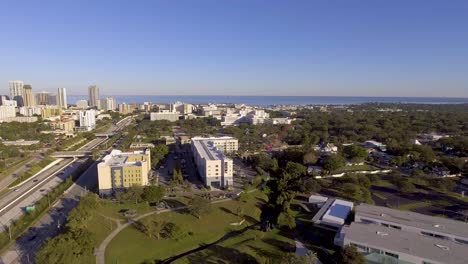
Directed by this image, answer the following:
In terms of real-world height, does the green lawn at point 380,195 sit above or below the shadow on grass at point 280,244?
above

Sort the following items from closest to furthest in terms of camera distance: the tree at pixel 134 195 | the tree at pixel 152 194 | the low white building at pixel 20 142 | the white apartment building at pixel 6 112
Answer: the tree at pixel 152 194, the tree at pixel 134 195, the low white building at pixel 20 142, the white apartment building at pixel 6 112

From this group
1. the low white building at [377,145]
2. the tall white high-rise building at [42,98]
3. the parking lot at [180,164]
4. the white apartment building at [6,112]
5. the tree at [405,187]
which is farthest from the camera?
the tall white high-rise building at [42,98]

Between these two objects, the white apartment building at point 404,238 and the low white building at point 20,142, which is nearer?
the white apartment building at point 404,238

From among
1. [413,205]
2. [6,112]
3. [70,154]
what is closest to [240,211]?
[413,205]

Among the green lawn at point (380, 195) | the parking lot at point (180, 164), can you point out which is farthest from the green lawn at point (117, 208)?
the green lawn at point (380, 195)

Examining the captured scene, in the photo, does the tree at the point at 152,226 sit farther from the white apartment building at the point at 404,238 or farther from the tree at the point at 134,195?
the white apartment building at the point at 404,238

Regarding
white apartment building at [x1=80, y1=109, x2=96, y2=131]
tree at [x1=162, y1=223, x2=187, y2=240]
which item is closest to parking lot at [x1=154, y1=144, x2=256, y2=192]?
tree at [x1=162, y1=223, x2=187, y2=240]

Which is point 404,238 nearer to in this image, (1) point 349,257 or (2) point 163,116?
(1) point 349,257

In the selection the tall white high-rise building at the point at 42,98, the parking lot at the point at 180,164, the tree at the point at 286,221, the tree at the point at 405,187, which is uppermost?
the tall white high-rise building at the point at 42,98
